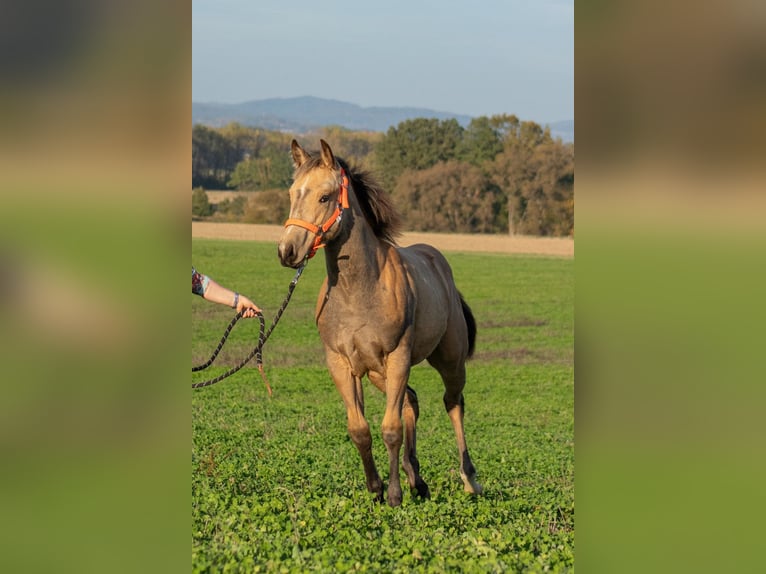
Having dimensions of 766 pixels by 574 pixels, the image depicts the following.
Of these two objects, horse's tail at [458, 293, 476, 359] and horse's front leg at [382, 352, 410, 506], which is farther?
horse's tail at [458, 293, 476, 359]

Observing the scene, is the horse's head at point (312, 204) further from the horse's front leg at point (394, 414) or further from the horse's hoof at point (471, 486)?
the horse's hoof at point (471, 486)

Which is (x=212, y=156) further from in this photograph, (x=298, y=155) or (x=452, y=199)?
(x=298, y=155)

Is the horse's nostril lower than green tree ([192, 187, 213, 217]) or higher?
lower

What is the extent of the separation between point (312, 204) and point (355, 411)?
187cm

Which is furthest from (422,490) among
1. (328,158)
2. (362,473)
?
(328,158)

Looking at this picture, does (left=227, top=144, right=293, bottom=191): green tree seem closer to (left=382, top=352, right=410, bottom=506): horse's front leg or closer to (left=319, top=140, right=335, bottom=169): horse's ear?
(left=382, top=352, right=410, bottom=506): horse's front leg

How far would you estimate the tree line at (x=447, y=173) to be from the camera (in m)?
77.3

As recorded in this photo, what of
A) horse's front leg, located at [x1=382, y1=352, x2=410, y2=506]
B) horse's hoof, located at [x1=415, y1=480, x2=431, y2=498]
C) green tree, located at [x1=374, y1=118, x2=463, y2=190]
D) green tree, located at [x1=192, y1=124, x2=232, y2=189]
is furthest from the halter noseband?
green tree, located at [x1=374, y1=118, x2=463, y2=190]

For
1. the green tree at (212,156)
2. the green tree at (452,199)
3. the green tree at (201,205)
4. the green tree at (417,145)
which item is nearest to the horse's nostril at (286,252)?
the green tree at (201,205)

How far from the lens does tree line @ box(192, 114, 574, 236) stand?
7731cm
